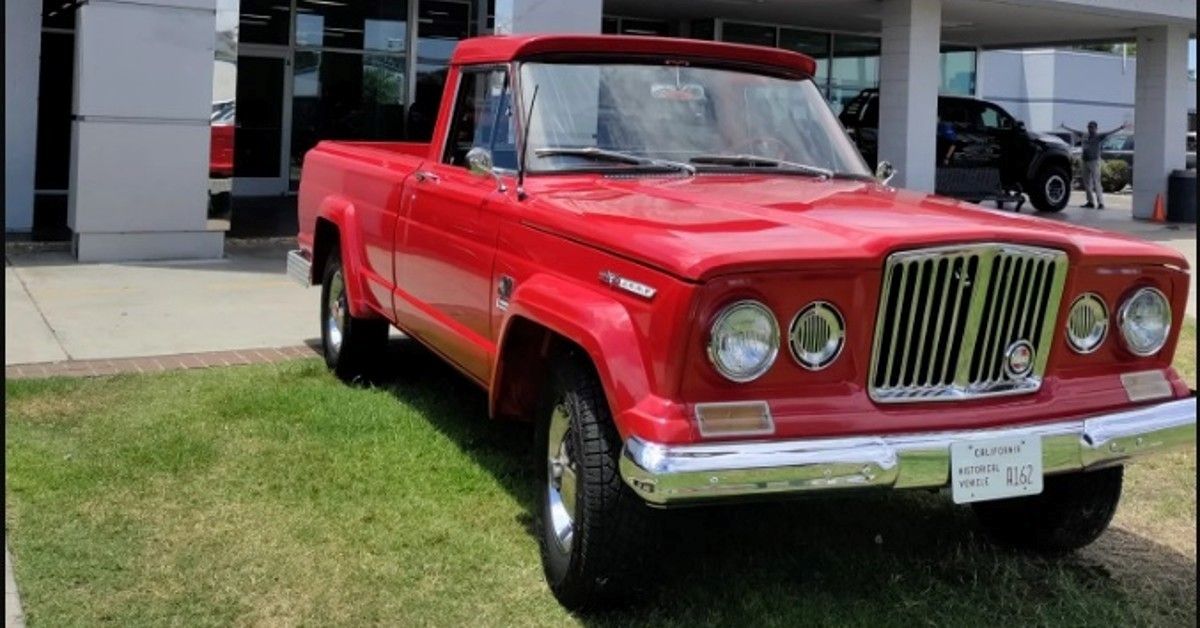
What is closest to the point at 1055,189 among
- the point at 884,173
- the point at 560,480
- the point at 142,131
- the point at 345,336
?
the point at 142,131

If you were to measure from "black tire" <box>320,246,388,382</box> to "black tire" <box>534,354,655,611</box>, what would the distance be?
9.63ft

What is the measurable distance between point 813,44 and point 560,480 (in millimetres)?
20435

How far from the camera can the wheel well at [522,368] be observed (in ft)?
13.9

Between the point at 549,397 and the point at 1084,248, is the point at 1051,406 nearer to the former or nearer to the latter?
the point at 1084,248

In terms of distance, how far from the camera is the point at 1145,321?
397 centimetres

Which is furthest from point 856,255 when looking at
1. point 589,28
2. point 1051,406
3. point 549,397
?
point 589,28

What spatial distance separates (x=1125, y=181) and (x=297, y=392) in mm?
27882

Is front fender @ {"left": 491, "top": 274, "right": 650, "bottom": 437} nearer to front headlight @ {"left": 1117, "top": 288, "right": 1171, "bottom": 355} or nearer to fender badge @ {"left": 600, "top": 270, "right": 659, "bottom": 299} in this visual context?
fender badge @ {"left": 600, "top": 270, "right": 659, "bottom": 299}

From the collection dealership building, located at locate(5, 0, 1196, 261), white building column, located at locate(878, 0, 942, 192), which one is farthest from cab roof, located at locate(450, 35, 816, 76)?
white building column, located at locate(878, 0, 942, 192)

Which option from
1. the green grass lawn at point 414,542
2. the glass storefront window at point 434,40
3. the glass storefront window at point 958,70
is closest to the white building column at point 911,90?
the glass storefront window at point 434,40

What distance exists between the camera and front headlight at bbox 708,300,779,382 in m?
3.35

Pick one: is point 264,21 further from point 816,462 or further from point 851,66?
point 816,462

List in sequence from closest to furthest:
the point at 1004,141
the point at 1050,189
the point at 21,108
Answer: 1. the point at 21,108
2. the point at 1004,141
3. the point at 1050,189

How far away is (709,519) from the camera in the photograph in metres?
4.79
